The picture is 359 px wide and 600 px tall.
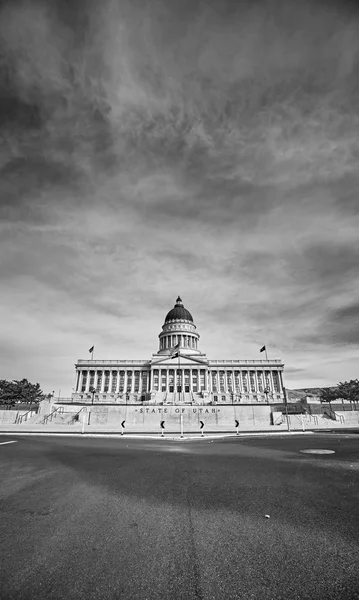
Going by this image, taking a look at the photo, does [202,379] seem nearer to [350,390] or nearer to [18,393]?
[350,390]

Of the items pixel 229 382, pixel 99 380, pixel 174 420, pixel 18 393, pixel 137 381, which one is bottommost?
pixel 174 420

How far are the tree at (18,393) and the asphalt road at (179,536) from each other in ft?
260

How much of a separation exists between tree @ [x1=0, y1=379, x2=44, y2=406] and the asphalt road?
79.2m

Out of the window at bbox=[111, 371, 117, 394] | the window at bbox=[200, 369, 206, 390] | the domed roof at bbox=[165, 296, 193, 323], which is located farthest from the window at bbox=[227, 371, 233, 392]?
the window at bbox=[111, 371, 117, 394]

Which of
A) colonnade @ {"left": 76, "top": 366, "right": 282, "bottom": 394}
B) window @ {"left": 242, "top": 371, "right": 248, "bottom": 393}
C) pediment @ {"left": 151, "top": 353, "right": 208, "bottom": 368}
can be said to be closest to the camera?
colonnade @ {"left": 76, "top": 366, "right": 282, "bottom": 394}

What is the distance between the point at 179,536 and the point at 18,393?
86.8 m

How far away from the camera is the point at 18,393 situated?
7731cm

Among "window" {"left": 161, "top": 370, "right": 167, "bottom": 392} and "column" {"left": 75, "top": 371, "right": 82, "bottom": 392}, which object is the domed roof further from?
"column" {"left": 75, "top": 371, "right": 82, "bottom": 392}

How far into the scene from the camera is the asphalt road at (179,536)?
3.14 meters

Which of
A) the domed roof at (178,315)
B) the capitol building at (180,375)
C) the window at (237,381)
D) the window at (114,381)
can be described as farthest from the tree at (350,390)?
the window at (114,381)

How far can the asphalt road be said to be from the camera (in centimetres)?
314

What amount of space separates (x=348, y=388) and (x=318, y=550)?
323ft

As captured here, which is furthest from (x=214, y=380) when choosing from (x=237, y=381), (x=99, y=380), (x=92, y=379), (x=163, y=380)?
(x=92, y=379)

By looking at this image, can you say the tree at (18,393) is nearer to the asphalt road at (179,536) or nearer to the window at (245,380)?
the window at (245,380)
